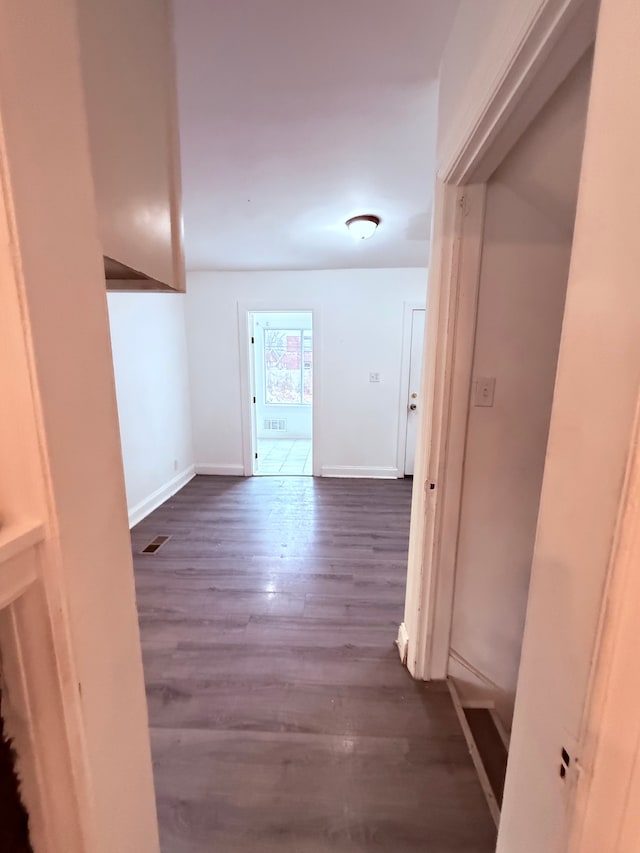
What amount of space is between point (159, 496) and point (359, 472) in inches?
85.4

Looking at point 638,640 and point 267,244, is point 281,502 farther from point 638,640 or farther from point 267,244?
point 638,640

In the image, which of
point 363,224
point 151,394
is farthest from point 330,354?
point 151,394

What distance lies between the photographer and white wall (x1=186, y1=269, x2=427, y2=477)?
13.5 ft

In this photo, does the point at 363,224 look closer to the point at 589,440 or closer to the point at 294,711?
the point at 589,440

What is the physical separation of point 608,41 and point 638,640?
70 centimetres

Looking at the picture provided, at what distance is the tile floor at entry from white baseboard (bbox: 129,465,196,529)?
871mm

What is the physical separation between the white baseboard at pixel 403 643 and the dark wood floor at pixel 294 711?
42mm

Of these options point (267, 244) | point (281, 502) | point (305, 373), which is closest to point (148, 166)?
point (267, 244)

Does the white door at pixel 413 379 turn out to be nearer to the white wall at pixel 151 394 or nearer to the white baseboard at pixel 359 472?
the white baseboard at pixel 359 472

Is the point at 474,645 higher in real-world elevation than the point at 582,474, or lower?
lower

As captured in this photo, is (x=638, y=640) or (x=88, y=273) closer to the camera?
(x=638, y=640)

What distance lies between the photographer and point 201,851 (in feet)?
3.78

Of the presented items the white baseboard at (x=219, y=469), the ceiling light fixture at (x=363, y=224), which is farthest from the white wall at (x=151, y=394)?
the ceiling light fixture at (x=363, y=224)

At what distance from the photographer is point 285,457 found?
554 cm
